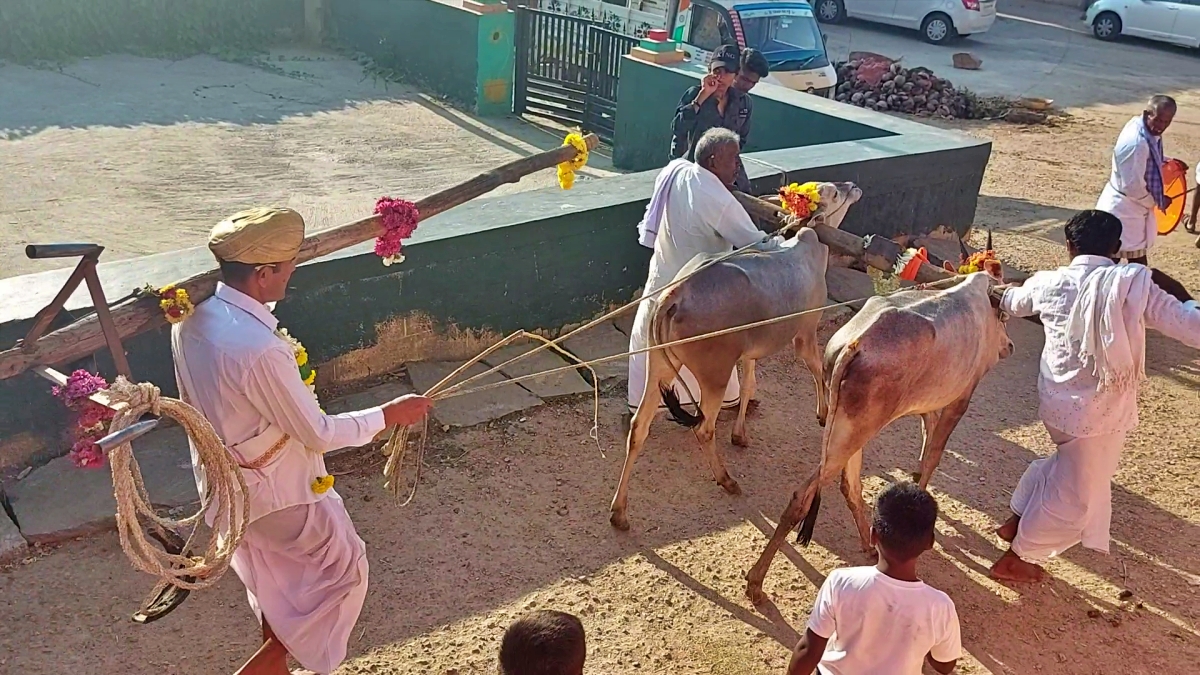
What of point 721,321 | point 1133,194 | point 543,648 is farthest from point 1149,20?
point 543,648

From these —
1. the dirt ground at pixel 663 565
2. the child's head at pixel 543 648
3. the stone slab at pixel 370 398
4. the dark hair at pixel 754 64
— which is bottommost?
the dirt ground at pixel 663 565

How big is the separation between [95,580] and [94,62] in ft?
41.3

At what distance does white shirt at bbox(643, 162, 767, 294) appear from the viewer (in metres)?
5.53

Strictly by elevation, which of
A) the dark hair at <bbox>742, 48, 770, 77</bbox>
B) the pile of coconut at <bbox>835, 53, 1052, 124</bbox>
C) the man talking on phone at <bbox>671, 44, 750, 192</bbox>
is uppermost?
the dark hair at <bbox>742, 48, 770, 77</bbox>

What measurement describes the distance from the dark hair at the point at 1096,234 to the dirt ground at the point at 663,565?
1.70 metres

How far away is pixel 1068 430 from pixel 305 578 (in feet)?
11.2

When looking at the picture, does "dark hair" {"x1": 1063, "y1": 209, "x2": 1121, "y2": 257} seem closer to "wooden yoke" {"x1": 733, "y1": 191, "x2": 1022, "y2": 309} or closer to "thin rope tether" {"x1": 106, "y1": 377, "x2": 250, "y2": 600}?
"wooden yoke" {"x1": 733, "y1": 191, "x2": 1022, "y2": 309}

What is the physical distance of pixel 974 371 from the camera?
5.13 m

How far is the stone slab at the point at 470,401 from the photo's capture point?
242 inches

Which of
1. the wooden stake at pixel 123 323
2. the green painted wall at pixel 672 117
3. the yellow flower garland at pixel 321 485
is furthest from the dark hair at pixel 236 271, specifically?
the green painted wall at pixel 672 117

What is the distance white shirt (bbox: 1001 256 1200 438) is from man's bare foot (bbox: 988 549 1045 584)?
74 cm

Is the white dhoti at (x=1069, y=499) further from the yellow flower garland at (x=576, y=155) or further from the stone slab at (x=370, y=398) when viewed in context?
the stone slab at (x=370, y=398)

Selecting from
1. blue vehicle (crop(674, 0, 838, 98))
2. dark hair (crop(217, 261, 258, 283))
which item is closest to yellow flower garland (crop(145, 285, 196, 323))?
dark hair (crop(217, 261, 258, 283))

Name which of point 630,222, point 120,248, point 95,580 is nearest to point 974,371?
point 630,222
